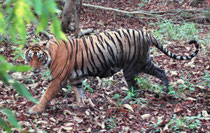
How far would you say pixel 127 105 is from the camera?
14.3 feet

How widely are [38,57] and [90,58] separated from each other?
0.88 m

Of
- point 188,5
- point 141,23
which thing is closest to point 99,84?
point 141,23

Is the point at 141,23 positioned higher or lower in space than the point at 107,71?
higher

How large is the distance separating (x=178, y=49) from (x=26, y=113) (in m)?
→ 4.37

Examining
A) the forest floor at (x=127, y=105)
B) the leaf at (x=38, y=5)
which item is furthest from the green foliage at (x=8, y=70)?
the forest floor at (x=127, y=105)

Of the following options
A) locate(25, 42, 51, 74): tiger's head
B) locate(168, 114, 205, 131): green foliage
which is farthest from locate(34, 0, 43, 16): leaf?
locate(168, 114, 205, 131): green foliage

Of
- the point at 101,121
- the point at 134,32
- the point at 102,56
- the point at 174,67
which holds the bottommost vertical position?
the point at 101,121

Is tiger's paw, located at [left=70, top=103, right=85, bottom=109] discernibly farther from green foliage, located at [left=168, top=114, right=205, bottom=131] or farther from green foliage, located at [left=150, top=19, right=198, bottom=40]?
green foliage, located at [left=150, top=19, right=198, bottom=40]

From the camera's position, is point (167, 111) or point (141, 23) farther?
point (141, 23)

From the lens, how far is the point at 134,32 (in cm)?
451

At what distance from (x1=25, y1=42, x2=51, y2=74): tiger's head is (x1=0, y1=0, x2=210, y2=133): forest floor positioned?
79cm

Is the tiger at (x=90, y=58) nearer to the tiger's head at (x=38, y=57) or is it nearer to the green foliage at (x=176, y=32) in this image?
the tiger's head at (x=38, y=57)

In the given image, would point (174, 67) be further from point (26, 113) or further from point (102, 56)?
point (26, 113)

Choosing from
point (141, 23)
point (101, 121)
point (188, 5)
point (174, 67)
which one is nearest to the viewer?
point (101, 121)
